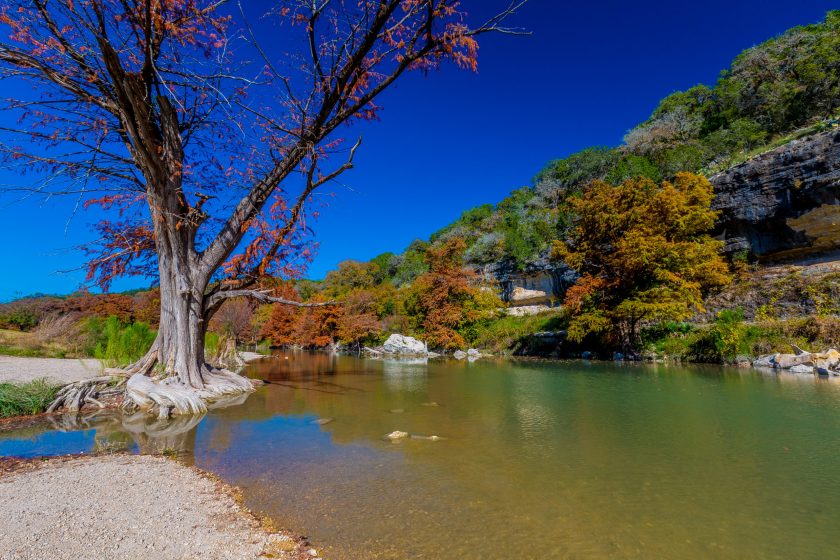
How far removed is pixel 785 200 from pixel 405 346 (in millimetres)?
22931

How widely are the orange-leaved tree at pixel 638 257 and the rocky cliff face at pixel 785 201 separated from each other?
1143 mm

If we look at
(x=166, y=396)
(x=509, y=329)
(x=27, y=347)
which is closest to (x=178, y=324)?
(x=166, y=396)

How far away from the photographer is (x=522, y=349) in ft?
80.2

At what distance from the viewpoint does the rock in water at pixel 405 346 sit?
1133 inches

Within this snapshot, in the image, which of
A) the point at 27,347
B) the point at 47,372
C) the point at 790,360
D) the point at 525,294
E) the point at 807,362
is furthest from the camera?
the point at 525,294

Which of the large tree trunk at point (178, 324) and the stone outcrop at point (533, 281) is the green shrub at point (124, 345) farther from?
the stone outcrop at point (533, 281)

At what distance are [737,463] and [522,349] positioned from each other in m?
20.6

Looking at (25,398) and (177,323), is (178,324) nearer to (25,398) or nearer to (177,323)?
(177,323)

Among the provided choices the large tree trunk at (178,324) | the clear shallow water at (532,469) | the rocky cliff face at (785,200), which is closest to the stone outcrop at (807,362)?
the clear shallow water at (532,469)

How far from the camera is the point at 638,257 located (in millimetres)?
17188

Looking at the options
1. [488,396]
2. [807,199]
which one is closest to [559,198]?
[807,199]

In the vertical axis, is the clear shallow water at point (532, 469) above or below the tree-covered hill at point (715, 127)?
below

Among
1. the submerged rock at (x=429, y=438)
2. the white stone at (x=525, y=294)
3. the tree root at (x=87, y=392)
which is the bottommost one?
the submerged rock at (x=429, y=438)

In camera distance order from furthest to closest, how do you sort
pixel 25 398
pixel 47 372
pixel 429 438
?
pixel 47 372, pixel 25 398, pixel 429 438
